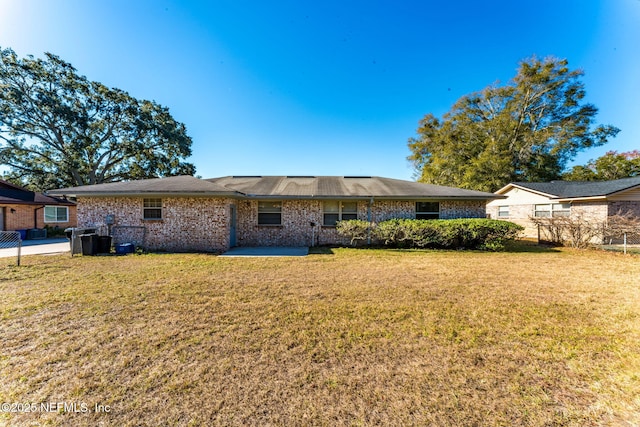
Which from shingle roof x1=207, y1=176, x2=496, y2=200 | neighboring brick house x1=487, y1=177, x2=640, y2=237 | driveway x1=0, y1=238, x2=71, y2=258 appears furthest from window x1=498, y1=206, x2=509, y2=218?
driveway x1=0, y1=238, x2=71, y2=258

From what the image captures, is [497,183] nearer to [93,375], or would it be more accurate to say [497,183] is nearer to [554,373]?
[554,373]

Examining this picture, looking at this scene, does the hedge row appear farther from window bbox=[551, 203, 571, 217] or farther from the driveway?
the driveway

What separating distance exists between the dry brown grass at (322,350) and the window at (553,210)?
1016cm

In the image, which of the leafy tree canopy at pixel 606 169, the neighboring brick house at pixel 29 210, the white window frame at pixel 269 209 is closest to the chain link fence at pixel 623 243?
the white window frame at pixel 269 209

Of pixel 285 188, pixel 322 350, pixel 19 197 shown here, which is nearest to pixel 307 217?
pixel 285 188

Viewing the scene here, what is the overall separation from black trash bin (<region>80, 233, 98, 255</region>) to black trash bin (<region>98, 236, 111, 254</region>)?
0.15 m

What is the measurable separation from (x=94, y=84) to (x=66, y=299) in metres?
27.7

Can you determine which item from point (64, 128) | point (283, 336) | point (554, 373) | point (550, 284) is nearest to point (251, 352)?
point (283, 336)

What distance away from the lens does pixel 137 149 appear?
950 inches

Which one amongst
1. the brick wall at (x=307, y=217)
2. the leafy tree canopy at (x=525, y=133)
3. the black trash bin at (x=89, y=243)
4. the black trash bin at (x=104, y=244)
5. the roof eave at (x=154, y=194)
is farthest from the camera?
the leafy tree canopy at (x=525, y=133)

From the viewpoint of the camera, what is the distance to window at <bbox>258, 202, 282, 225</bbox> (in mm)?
11585

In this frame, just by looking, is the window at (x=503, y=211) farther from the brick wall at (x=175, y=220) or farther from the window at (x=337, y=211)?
the brick wall at (x=175, y=220)

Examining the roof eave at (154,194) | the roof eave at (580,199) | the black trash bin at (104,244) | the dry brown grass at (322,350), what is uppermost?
the roof eave at (154,194)

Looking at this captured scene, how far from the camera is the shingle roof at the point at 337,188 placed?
1113cm
